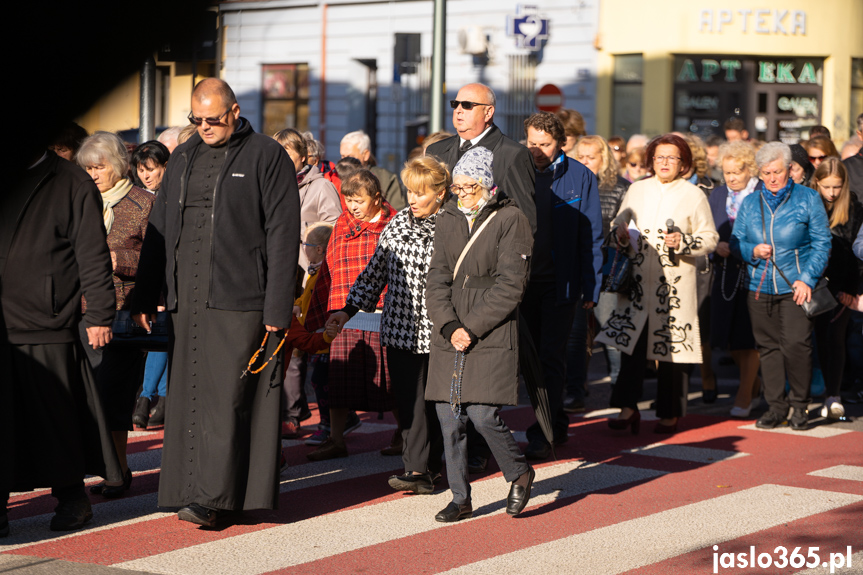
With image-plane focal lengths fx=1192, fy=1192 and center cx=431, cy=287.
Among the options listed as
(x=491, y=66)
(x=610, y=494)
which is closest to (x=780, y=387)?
(x=610, y=494)

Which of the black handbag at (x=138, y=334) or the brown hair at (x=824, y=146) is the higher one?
the brown hair at (x=824, y=146)

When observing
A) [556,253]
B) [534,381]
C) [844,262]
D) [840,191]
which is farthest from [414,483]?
[840,191]

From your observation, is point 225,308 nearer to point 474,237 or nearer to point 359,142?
point 474,237

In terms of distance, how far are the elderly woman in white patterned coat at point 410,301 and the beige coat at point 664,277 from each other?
7.78 feet

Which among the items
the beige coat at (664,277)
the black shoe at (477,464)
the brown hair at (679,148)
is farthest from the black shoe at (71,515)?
the brown hair at (679,148)

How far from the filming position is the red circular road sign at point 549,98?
914 inches

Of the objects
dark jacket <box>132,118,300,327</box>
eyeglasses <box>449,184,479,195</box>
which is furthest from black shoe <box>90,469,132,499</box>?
eyeglasses <box>449,184,479,195</box>

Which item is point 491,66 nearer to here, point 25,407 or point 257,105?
point 257,105

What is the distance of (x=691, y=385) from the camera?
1155cm

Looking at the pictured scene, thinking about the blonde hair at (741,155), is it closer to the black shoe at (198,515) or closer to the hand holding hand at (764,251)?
the hand holding hand at (764,251)

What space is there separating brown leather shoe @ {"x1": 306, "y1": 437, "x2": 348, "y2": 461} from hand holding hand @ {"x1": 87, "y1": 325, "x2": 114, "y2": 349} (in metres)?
2.14

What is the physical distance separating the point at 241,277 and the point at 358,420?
124 inches

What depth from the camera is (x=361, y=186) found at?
757 centimetres

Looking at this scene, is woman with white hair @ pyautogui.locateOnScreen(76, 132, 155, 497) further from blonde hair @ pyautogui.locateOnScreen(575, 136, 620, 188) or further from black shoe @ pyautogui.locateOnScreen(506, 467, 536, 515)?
blonde hair @ pyautogui.locateOnScreen(575, 136, 620, 188)
